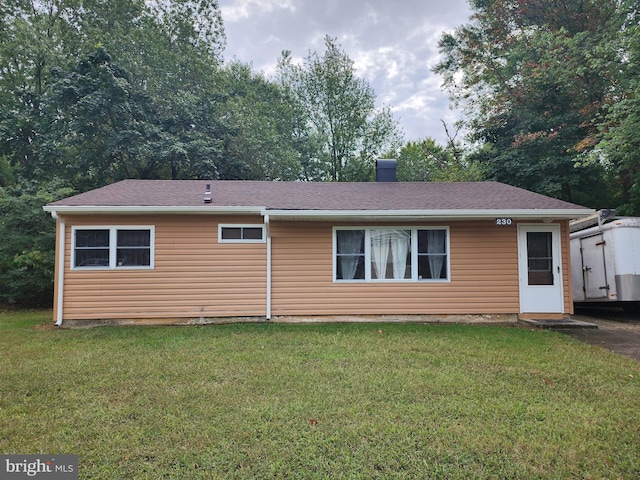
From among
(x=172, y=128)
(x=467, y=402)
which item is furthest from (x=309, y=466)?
(x=172, y=128)

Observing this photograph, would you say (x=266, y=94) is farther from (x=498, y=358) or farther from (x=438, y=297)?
(x=498, y=358)

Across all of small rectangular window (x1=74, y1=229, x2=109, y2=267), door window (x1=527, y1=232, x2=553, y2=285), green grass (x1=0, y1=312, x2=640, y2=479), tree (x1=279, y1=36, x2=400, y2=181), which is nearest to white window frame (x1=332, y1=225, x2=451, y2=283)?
door window (x1=527, y1=232, x2=553, y2=285)

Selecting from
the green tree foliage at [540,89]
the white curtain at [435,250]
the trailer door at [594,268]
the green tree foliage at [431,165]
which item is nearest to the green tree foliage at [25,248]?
the white curtain at [435,250]

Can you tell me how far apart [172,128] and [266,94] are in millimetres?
8251

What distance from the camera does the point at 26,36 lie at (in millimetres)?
15398

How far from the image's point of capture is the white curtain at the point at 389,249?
748 centimetres

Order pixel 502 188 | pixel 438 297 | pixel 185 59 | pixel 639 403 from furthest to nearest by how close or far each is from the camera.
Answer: pixel 185 59, pixel 502 188, pixel 438 297, pixel 639 403

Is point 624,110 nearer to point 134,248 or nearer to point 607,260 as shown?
point 607,260

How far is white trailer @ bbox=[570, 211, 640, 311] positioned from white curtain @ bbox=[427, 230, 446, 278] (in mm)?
3412

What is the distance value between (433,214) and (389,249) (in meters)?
1.16

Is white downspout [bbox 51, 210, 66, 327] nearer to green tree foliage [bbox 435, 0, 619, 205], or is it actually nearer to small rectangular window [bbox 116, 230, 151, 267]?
small rectangular window [bbox 116, 230, 151, 267]

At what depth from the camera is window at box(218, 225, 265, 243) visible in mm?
7363

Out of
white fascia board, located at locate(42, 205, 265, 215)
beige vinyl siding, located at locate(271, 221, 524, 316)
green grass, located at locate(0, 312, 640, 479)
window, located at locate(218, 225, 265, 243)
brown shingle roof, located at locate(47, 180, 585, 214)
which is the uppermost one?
brown shingle roof, located at locate(47, 180, 585, 214)

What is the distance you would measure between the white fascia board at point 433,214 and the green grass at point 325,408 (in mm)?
2504
